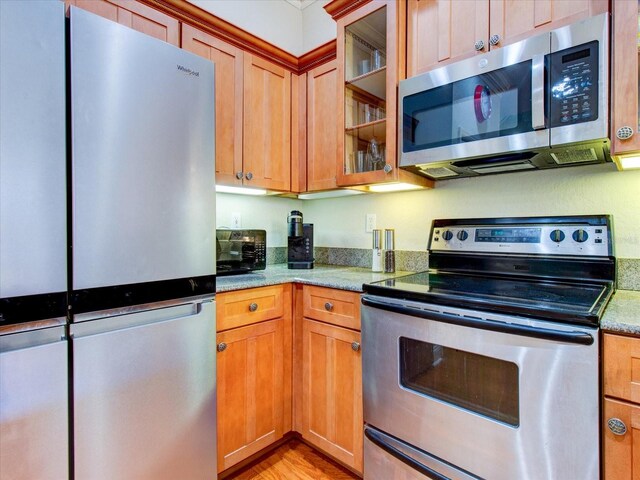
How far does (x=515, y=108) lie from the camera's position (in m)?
1.27

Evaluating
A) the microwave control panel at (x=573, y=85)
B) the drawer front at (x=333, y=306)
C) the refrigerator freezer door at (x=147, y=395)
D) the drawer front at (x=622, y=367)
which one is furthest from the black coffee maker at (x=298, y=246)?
the drawer front at (x=622, y=367)

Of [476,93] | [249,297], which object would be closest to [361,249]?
[249,297]

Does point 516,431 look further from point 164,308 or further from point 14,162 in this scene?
point 14,162

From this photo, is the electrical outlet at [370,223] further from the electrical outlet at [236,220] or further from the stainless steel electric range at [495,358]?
the electrical outlet at [236,220]

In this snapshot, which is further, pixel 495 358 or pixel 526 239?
pixel 526 239

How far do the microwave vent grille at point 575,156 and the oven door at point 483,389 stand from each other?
27.9 inches

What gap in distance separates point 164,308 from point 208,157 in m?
0.60

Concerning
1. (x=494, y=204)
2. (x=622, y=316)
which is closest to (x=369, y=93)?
(x=494, y=204)

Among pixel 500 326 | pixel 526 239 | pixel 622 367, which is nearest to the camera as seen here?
pixel 622 367

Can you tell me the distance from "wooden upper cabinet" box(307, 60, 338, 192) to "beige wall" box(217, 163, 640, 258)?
320 mm

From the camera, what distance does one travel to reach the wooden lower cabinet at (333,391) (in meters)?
1.51

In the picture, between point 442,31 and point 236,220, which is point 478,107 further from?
point 236,220

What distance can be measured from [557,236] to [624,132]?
1.53 feet

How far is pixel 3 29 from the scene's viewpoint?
89 centimetres
